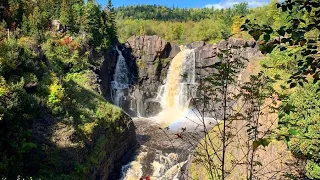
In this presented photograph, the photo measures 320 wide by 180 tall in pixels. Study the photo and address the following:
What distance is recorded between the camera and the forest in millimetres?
2478

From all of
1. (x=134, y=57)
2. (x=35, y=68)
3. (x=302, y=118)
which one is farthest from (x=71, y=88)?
(x=134, y=57)

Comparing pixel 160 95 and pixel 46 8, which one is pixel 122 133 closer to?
pixel 160 95

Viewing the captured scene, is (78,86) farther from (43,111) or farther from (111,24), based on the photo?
(111,24)

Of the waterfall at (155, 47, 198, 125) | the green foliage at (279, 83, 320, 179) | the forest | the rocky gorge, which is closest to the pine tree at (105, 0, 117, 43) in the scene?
the rocky gorge

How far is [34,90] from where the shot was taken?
1362 cm

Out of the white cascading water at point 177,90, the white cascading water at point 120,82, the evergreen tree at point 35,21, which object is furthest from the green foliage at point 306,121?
the evergreen tree at point 35,21

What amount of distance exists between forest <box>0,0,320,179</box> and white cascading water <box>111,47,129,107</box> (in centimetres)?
335

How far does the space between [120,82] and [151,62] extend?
168 inches

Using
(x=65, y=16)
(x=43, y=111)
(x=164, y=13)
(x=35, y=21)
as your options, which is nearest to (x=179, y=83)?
(x=65, y=16)

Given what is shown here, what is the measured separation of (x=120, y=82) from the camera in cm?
3148

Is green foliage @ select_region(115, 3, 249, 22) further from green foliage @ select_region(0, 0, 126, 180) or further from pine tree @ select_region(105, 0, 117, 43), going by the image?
green foliage @ select_region(0, 0, 126, 180)

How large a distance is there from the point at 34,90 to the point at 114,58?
18.6 metres

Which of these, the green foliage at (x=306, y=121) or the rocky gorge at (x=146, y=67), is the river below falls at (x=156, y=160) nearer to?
the green foliage at (x=306, y=121)

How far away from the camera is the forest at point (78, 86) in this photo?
2.48m
